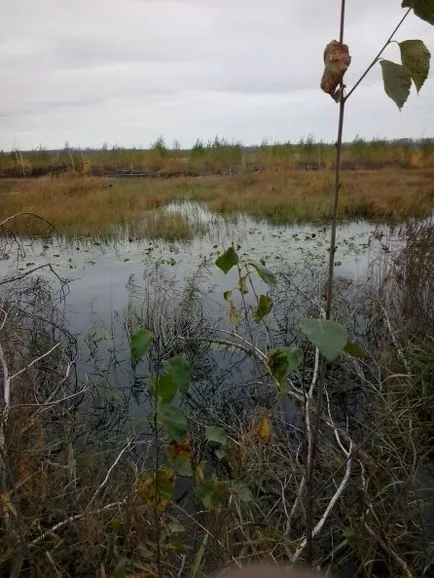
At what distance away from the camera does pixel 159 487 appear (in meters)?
1.40

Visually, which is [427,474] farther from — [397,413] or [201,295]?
[201,295]

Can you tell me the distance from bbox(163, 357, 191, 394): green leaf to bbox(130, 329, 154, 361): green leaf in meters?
0.06

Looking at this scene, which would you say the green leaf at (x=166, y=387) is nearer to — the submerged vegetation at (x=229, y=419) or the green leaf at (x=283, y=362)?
the submerged vegetation at (x=229, y=419)

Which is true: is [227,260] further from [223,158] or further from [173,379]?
[223,158]

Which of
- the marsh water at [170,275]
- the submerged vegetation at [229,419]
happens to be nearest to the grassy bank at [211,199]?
the marsh water at [170,275]

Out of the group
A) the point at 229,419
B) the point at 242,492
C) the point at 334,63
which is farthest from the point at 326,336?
the point at 229,419

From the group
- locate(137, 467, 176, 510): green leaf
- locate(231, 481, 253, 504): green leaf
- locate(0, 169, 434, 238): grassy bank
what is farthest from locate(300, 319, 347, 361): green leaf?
locate(0, 169, 434, 238): grassy bank

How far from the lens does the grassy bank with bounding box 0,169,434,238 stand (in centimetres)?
994

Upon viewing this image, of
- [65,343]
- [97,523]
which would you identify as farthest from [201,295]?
[97,523]

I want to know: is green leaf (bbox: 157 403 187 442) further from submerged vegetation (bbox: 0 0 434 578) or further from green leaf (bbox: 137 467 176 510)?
green leaf (bbox: 137 467 176 510)

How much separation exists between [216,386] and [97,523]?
208cm

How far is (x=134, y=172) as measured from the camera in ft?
65.6

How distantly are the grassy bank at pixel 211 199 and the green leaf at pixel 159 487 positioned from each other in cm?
760

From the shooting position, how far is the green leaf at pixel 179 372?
0.99 meters
